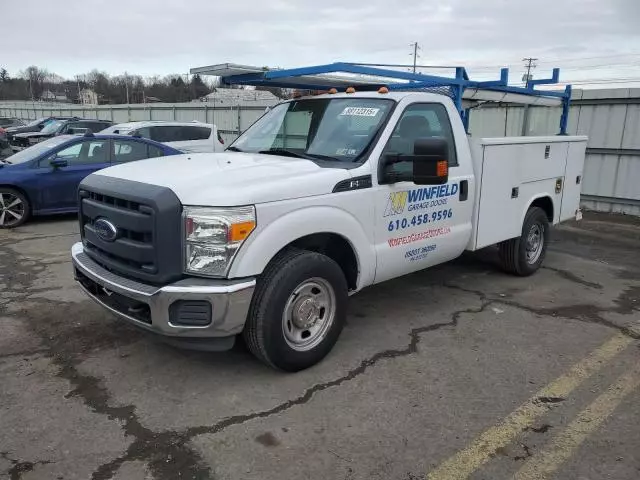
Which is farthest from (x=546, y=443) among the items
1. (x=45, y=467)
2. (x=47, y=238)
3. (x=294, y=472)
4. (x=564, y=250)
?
(x=47, y=238)

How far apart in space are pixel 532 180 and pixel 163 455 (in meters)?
4.87

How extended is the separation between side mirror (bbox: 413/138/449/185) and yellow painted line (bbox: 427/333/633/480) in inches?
66.6

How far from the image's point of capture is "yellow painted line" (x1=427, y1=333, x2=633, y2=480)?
2.87 meters

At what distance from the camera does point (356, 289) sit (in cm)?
424

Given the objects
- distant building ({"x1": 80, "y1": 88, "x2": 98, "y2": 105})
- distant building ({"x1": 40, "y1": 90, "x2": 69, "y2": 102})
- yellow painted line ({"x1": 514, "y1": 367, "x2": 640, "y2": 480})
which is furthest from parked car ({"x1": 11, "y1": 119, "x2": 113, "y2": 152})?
Result: distant building ({"x1": 40, "y1": 90, "x2": 69, "y2": 102})

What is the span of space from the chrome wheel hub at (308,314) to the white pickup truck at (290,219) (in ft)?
0.03

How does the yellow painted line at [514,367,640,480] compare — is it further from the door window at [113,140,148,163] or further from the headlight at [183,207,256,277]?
the door window at [113,140,148,163]

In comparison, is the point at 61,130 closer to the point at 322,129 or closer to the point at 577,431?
the point at 322,129

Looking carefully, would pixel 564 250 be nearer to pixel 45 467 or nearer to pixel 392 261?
pixel 392 261

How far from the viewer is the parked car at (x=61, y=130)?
17781 millimetres

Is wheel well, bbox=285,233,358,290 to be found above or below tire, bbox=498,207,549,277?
above

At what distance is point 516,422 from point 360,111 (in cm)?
267

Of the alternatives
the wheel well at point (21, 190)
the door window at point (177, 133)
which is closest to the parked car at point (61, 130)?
the door window at point (177, 133)

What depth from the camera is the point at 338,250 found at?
420cm
